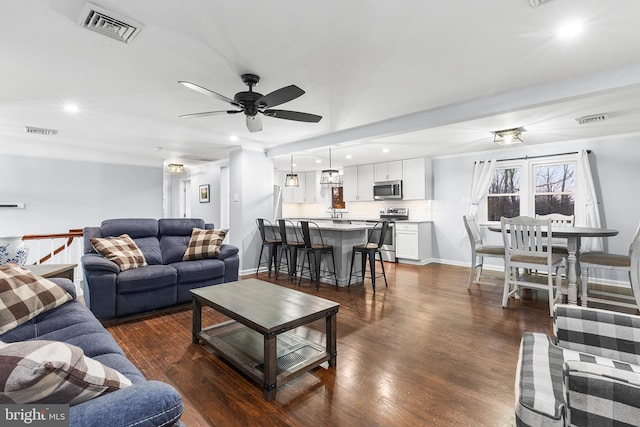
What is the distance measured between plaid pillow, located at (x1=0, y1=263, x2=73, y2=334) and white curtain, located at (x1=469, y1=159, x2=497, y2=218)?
20.4 ft

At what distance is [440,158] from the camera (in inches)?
261

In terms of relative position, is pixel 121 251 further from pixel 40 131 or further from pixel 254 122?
pixel 40 131

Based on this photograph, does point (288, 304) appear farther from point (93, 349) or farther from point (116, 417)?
point (116, 417)

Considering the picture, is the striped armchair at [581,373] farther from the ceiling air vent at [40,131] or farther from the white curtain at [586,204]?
the ceiling air vent at [40,131]

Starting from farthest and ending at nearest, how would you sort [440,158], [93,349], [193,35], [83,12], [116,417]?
[440,158] < [193,35] < [83,12] < [93,349] < [116,417]

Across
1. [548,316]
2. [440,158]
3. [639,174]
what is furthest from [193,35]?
[639,174]

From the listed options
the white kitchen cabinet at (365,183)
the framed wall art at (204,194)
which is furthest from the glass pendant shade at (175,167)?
the white kitchen cabinet at (365,183)

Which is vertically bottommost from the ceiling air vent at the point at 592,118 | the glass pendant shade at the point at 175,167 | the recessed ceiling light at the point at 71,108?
the glass pendant shade at the point at 175,167

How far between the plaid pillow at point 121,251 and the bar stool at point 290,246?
1915mm

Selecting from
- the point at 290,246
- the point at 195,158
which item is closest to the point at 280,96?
the point at 290,246

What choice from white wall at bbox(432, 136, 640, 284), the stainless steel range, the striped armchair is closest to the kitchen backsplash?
the stainless steel range

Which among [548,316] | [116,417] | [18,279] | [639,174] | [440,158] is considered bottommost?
[548,316]

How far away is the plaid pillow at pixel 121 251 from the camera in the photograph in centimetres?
335

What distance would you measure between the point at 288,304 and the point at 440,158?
5.52 meters
